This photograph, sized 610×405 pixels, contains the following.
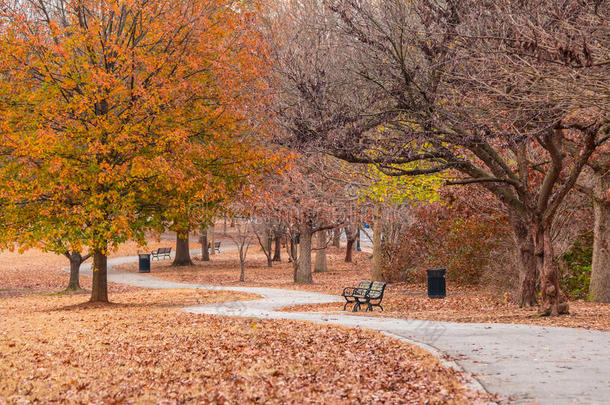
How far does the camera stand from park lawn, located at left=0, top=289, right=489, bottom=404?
7.45 meters

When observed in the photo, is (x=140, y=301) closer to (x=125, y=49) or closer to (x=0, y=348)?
(x=125, y=49)

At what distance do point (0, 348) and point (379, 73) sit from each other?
8361 mm

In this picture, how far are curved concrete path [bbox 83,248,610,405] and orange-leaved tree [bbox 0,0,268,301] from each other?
16.7ft

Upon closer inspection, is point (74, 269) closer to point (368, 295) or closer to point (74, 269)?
point (74, 269)

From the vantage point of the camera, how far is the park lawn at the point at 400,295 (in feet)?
45.4

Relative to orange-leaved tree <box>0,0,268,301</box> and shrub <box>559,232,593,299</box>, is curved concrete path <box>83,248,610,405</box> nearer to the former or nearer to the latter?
orange-leaved tree <box>0,0,268,301</box>

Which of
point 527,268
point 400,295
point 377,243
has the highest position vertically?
point 377,243

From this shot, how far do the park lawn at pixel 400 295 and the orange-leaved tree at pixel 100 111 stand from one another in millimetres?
5663

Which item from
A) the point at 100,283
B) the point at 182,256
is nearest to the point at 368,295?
the point at 100,283

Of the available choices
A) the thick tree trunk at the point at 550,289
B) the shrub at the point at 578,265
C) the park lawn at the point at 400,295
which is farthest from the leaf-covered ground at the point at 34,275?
A: the shrub at the point at 578,265

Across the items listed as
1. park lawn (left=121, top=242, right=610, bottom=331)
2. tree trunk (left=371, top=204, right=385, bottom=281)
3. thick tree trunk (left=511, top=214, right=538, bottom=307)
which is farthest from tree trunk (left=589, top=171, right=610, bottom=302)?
tree trunk (left=371, top=204, right=385, bottom=281)

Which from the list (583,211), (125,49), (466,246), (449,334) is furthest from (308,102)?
(466,246)

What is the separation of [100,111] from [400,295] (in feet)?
37.9

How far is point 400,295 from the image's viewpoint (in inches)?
914
